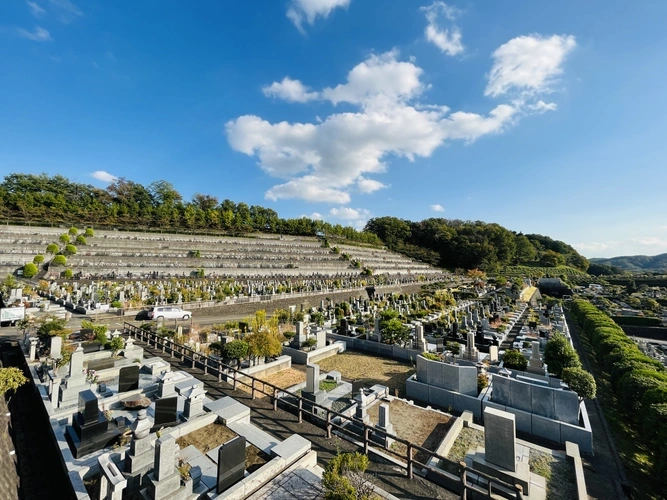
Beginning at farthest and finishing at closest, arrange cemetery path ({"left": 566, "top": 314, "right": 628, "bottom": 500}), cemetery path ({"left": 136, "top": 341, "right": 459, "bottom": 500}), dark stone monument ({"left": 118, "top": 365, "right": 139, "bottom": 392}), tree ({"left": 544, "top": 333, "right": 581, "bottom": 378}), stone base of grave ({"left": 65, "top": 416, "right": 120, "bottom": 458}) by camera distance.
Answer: tree ({"left": 544, "top": 333, "right": 581, "bottom": 378})
dark stone monument ({"left": 118, "top": 365, "right": 139, "bottom": 392})
cemetery path ({"left": 566, "top": 314, "right": 628, "bottom": 500})
stone base of grave ({"left": 65, "top": 416, "right": 120, "bottom": 458})
cemetery path ({"left": 136, "top": 341, "right": 459, "bottom": 500})

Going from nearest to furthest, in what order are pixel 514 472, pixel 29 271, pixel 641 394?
pixel 514 472 → pixel 641 394 → pixel 29 271

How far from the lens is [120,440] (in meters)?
6.85

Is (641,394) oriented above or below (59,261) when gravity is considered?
below

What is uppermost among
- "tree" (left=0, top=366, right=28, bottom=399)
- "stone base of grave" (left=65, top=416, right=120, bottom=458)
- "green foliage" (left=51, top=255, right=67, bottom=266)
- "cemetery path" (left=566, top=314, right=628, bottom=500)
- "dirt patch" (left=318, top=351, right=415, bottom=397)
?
A: "green foliage" (left=51, top=255, right=67, bottom=266)

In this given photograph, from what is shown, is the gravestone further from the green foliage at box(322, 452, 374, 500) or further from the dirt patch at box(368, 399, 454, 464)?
the dirt patch at box(368, 399, 454, 464)

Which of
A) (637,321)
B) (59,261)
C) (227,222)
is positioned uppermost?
(227,222)

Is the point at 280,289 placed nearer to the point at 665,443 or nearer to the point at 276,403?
the point at 276,403

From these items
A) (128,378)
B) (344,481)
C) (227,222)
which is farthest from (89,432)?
(227,222)

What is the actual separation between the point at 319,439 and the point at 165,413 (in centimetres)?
407

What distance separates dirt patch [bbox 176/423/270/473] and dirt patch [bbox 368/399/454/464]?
11.8ft

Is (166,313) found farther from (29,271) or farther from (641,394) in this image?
(641,394)

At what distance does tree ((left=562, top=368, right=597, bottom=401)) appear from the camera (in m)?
8.63

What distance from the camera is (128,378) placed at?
8969 mm

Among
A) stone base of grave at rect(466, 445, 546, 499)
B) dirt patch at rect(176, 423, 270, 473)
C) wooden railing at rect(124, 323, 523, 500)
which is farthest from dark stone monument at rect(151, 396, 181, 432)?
stone base of grave at rect(466, 445, 546, 499)
